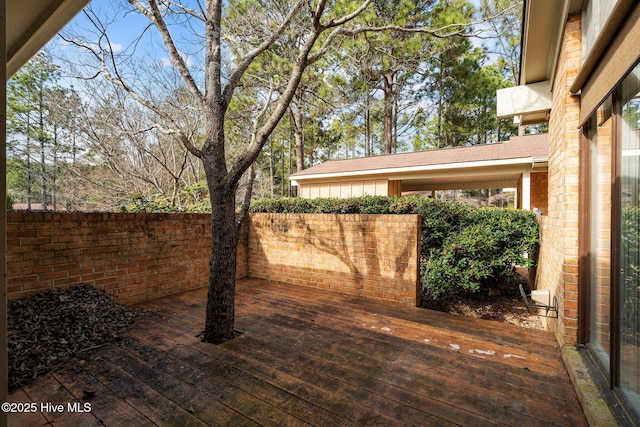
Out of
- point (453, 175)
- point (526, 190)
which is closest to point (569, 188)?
point (526, 190)

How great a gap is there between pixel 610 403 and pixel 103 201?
982cm

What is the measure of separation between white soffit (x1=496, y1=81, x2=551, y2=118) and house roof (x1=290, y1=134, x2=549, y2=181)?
3.26 m

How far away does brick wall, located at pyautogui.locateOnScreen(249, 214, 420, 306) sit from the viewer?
4.24 meters

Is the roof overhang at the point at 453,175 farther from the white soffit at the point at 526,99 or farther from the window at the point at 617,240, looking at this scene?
the window at the point at 617,240

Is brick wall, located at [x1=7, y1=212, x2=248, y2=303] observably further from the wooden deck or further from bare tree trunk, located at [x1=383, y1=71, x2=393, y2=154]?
bare tree trunk, located at [x1=383, y1=71, x2=393, y2=154]

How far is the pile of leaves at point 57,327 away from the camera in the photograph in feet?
8.16

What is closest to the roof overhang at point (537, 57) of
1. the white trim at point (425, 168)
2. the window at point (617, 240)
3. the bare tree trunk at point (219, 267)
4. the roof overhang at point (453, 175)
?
the window at point (617, 240)

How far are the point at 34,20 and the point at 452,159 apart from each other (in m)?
9.02

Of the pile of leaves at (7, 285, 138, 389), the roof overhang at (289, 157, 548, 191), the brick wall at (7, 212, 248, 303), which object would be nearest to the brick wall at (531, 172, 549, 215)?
the roof overhang at (289, 157, 548, 191)

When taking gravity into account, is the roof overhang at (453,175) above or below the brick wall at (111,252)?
above

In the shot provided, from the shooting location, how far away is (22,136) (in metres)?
8.08

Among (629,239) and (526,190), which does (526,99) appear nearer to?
(629,239)

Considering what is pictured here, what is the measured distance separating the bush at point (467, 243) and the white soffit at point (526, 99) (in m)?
1.48

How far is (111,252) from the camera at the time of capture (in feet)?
13.2
